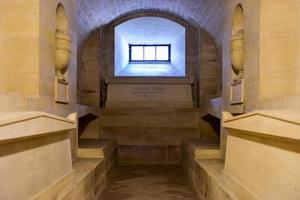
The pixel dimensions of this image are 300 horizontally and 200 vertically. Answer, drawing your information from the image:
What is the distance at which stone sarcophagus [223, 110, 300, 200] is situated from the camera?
1.97 metres

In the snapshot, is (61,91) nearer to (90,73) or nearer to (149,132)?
(149,132)

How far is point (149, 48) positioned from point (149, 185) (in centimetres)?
574

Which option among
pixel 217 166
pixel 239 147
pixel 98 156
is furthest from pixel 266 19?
pixel 98 156

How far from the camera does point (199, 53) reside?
933 centimetres

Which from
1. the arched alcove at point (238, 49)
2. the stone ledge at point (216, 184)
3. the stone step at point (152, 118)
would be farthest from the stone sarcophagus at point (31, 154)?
the stone step at point (152, 118)

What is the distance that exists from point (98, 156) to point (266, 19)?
352cm

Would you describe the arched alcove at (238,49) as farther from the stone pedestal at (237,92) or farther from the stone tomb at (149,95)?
the stone tomb at (149,95)

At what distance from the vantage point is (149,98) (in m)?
9.28

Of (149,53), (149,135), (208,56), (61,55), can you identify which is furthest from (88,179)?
(149,53)

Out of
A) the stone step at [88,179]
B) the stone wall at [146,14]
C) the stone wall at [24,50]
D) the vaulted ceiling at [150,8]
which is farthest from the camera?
the stone wall at [146,14]

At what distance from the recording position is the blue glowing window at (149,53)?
34.8 feet

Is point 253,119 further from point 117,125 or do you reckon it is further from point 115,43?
point 115,43

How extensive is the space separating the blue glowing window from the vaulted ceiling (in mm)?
1511

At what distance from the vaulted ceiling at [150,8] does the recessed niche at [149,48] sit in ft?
1.62
